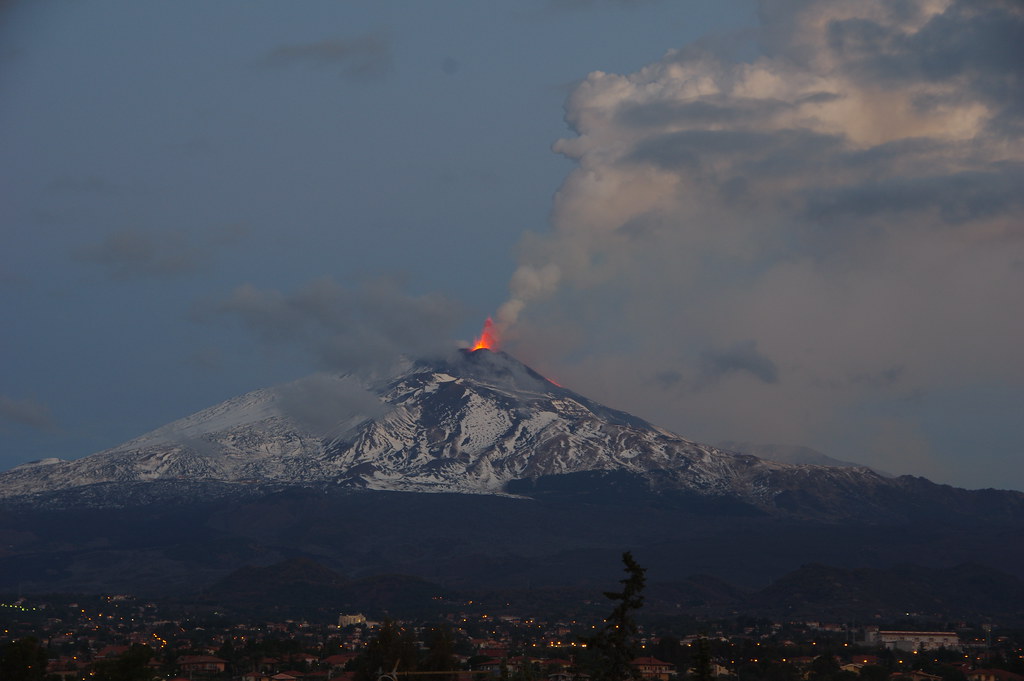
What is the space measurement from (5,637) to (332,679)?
6419 centimetres

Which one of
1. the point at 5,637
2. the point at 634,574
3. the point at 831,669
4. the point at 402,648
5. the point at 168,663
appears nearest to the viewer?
the point at 634,574

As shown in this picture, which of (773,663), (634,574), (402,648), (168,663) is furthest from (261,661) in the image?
(634,574)

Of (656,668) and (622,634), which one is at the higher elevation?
(622,634)

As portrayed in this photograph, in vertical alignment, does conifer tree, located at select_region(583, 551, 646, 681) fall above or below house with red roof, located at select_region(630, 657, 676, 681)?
above

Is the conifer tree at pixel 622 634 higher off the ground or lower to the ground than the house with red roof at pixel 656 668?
higher

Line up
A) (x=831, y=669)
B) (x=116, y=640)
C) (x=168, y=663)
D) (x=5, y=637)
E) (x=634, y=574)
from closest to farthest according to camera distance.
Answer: (x=634, y=574) → (x=168, y=663) → (x=831, y=669) → (x=5, y=637) → (x=116, y=640)

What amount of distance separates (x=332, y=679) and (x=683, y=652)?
3936 centimetres

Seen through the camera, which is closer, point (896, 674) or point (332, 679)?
point (332, 679)

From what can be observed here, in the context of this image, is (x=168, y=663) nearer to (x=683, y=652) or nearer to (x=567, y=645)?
(x=683, y=652)

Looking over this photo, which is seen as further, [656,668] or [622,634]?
[656,668]

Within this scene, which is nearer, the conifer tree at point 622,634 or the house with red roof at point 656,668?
the conifer tree at point 622,634

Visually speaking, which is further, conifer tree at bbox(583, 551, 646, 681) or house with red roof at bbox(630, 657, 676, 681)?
house with red roof at bbox(630, 657, 676, 681)

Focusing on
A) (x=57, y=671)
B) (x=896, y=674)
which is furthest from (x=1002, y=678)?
(x=57, y=671)

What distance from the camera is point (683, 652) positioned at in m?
151
